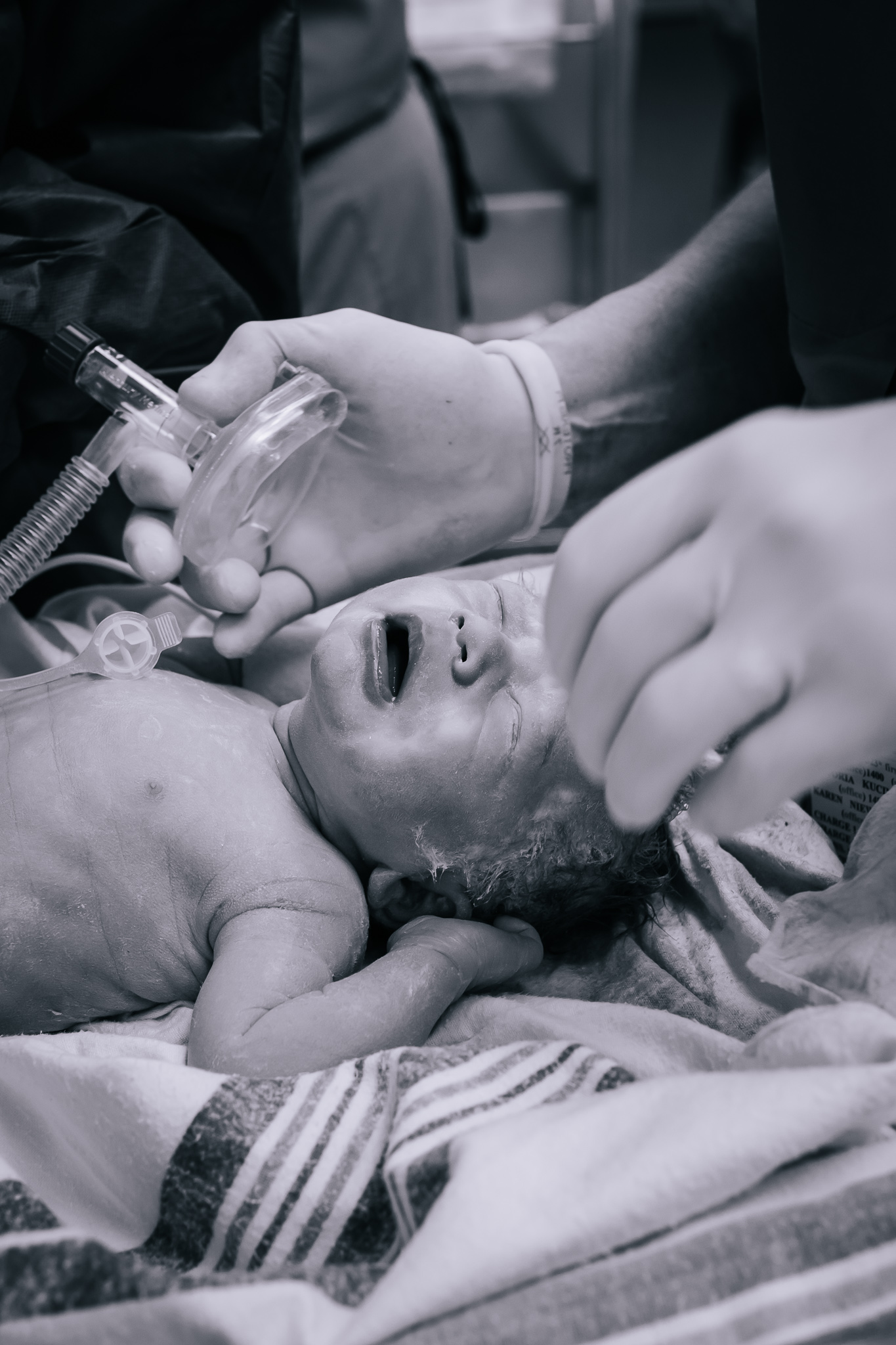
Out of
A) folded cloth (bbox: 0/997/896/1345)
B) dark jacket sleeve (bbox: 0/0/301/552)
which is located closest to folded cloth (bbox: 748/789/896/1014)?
folded cloth (bbox: 0/997/896/1345)

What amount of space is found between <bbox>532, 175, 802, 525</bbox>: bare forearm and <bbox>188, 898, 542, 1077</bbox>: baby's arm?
64 centimetres

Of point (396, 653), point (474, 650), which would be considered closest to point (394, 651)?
point (396, 653)

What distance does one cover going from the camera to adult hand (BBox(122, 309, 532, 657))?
1.17 m

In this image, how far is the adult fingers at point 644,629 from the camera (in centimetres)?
69

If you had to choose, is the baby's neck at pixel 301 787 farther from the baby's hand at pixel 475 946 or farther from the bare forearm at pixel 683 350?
the bare forearm at pixel 683 350

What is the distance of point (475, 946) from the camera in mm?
1082

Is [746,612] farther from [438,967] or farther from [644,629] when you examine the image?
[438,967]

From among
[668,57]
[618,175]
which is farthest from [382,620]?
[668,57]

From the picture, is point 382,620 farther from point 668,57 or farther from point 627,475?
point 668,57

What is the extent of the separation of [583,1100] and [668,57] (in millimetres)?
5316

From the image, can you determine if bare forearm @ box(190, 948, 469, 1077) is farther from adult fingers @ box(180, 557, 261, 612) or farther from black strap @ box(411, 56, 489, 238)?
black strap @ box(411, 56, 489, 238)

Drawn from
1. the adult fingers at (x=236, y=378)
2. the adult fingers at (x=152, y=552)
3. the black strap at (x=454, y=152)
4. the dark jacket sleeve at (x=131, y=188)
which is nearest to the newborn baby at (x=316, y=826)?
the adult fingers at (x=152, y=552)

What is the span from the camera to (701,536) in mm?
703

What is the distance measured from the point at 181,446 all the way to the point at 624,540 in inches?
24.2
